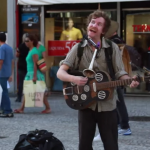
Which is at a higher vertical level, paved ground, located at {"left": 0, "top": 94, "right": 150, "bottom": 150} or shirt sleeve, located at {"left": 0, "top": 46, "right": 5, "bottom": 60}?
shirt sleeve, located at {"left": 0, "top": 46, "right": 5, "bottom": 60}

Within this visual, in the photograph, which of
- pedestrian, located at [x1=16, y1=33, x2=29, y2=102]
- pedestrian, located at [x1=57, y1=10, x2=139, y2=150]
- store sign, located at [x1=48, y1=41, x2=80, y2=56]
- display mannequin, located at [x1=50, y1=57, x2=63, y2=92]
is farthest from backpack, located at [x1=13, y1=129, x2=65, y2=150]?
display mannequin, located at [x1=50, y1=57, x2=63, y2=92]

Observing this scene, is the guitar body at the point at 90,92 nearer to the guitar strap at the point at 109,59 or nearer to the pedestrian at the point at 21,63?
the guitar strap at the point at 109,59

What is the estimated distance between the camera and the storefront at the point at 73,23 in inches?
518

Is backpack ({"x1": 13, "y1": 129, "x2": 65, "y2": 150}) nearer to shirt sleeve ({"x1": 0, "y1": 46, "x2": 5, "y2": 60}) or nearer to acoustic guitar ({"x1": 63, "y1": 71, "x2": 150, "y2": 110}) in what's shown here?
acoustic guitar ({"x1": 63, "y1": 71, "x2": 150, "y2": 110})

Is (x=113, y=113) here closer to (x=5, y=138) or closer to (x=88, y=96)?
(x=88, y=96)

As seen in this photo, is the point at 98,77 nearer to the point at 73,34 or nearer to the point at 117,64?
the point at 117,64

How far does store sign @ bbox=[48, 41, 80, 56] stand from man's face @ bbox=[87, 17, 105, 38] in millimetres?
8741

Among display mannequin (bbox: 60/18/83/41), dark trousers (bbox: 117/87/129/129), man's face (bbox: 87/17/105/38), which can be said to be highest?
display mannequin (bbox: 60/18/83/41)

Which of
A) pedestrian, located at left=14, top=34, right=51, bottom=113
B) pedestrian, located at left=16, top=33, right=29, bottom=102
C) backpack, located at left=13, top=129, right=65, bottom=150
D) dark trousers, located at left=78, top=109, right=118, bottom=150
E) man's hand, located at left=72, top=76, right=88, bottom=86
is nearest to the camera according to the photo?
man's hand, located at left=72, top=76, right=88, bottom=86

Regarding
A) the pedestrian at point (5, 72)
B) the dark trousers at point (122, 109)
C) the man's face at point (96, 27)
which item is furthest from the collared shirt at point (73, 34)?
the man's face at point (96, 27)

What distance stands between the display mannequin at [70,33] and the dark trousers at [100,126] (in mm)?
8900

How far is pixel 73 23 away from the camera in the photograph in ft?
45.0

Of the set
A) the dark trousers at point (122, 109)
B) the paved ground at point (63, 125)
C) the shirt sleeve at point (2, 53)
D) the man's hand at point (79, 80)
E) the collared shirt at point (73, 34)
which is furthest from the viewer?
the collared shirt at point (73, 34)

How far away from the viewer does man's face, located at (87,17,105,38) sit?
4801mm
